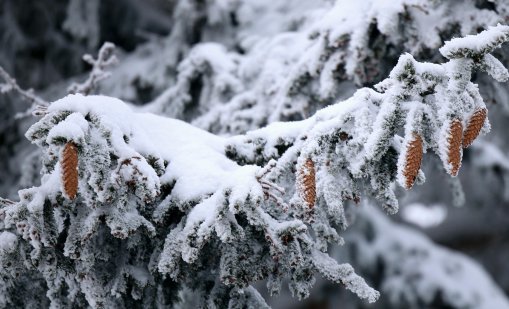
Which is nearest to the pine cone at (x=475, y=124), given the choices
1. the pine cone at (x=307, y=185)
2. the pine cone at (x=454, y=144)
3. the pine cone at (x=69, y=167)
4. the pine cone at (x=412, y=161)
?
the pine cone at (x=454, y=144)

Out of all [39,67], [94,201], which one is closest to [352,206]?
[94,201]

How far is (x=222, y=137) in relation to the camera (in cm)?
319

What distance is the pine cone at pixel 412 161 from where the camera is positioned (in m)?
2.08

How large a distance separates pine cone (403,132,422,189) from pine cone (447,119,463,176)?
102 mm

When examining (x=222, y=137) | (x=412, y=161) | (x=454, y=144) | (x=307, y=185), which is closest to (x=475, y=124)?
(x=454, y=144)

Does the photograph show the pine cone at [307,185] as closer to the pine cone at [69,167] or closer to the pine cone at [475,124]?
the pine cone at [475,124]

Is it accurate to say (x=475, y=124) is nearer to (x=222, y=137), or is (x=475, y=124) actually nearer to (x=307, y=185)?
(x=307, y=185)

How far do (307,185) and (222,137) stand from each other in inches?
40.2

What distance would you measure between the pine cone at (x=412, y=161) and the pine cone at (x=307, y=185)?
1.19 ft

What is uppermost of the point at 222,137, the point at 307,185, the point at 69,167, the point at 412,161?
the point at 69,167

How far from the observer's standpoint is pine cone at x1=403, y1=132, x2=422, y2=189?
6.81 ft

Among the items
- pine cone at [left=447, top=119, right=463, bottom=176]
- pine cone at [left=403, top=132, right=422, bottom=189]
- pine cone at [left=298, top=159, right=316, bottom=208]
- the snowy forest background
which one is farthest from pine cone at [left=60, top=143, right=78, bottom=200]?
pine cone at [left=447, top=119, right=463, bottom=176]

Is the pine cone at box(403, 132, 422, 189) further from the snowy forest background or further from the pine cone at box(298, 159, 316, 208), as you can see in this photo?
the pine cone at box(298, 159, 316, 208)

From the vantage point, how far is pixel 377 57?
11.0 feet
